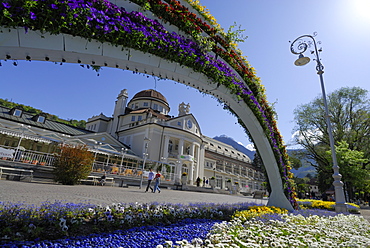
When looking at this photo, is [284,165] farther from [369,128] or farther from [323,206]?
[369,128]

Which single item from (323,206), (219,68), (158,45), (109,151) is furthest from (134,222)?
(109,151)

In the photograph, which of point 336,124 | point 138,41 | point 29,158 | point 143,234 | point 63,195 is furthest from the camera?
point 336,124

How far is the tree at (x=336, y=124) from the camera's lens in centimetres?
2348

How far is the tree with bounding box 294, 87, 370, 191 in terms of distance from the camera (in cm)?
2348

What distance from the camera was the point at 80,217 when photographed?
3.98 m

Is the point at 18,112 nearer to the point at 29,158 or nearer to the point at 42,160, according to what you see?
the point at 42,160

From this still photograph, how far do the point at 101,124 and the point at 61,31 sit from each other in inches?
1710

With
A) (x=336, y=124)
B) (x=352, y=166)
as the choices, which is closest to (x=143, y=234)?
(x=352, y=166)

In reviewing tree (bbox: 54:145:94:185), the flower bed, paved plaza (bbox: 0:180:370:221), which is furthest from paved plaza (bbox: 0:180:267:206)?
tree (bbox: 54:145:94:185)

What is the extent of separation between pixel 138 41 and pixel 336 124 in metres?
28.2

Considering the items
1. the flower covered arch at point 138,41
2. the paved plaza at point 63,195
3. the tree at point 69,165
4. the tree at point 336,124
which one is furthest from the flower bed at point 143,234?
the tree at point 336,124

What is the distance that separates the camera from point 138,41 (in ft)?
13.1

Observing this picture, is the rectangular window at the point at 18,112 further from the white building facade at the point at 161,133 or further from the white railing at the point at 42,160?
the white building facade at the point at 161,133

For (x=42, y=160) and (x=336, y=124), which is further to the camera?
(x=336, y=124)
